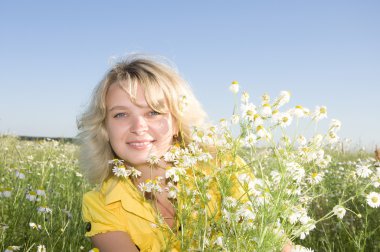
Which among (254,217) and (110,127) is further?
(110,127)

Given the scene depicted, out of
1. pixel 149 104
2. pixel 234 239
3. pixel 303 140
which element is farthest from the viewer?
pixel 149 104

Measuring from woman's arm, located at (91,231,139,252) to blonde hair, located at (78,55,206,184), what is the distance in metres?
0.52

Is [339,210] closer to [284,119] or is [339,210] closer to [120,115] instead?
[284,119]

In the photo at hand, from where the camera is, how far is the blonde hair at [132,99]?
2.90 meters

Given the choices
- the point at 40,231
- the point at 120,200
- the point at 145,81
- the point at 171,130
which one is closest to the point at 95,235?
the point at 120,200

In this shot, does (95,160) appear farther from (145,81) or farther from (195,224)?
(195,224)

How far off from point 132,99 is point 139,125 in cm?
19

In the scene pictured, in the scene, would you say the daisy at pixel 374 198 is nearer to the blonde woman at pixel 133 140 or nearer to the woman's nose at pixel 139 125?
the blonde woman at pixel 133 140

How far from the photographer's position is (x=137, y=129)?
2.68m

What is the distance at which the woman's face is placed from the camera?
2.70m

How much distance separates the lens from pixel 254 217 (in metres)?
1.72

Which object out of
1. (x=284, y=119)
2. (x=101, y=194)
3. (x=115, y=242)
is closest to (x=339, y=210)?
(x=284, y=119)

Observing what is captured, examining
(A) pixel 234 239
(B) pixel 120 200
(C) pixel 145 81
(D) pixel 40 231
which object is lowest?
(D) pixel 40 231

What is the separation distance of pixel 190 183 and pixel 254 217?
1.74ft
